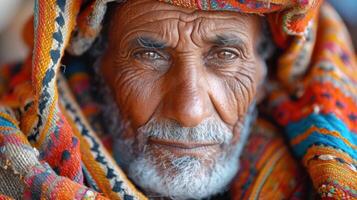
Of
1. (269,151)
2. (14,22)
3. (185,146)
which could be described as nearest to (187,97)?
(185,146)

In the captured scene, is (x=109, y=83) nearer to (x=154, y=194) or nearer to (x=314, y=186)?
(x=154, y=194)

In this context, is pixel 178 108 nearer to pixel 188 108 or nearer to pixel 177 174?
pixel 188 108

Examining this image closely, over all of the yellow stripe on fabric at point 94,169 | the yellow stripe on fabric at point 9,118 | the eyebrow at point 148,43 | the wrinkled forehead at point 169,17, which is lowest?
the yellow stripe on fabric at point 94,169

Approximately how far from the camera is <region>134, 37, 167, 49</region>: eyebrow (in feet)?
5.96

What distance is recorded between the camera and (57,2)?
172 cm

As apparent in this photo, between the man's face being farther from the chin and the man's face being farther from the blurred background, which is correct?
the blurred background

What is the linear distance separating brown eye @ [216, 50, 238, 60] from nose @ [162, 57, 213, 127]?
9 centimetres

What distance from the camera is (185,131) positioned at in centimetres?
182

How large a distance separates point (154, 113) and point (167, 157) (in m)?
0.15

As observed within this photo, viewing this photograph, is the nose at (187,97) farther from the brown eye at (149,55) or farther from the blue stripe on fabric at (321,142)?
the blue stripe on fabric at (321,142)

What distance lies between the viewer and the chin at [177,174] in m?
1.86

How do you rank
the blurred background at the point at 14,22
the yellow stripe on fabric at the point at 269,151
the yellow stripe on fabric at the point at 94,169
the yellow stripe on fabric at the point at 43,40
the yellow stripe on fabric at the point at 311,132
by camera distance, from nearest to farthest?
the yellow stripe on fabric at the point at 43,40 < the yellow stripe on fabric at the point at 94,169 < the yellow stripe on fabric at the point at 311,132 < the yellow stripe on fabric at the point at 269,151 < the blurred background at the point at 14,22

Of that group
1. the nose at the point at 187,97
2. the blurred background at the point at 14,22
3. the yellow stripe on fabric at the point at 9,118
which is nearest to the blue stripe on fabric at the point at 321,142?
the nose at the point at 187,97

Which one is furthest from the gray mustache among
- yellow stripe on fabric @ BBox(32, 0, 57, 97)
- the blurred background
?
the blurred background
